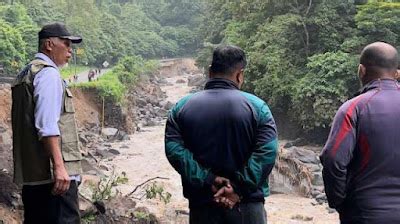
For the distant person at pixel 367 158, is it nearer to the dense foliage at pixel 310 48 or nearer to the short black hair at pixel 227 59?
the short black hair at pixel 227 59

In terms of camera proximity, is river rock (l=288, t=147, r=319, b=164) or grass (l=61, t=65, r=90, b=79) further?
grass (l=61, t=65, r=90, b=79)

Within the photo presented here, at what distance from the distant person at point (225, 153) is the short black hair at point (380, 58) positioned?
21.1 inches

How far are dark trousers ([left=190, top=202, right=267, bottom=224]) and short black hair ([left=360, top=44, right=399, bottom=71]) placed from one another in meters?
0.87

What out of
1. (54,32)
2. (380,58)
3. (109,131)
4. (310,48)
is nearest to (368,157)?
(380,58)

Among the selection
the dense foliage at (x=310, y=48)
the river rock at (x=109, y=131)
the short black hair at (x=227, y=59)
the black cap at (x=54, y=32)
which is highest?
the black cap at (x=54, y=32)

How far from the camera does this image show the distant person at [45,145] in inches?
112

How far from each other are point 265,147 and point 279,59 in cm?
2035

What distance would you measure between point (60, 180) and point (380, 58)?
171 centimetres

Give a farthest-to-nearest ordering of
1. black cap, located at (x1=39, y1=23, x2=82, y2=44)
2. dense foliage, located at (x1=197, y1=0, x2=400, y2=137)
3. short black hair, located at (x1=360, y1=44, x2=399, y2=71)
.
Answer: dense foliage, located at (x1=197, y1=0, x2=400, y2=137), black cap, located at (x1=39, y1=23, x2=82, y2=44), short black hair, located at (x1=360, y1=44, x2=399, y2=71)

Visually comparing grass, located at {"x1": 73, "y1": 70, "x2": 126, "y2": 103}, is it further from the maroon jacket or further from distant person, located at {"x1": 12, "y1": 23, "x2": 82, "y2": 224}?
the maroon jacket

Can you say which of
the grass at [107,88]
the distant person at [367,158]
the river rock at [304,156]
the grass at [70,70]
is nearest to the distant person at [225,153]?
the distant person at [367,158]

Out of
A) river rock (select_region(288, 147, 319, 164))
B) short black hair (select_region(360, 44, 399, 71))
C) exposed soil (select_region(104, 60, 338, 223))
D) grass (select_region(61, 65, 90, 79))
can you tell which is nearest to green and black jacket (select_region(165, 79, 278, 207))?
short black hair (select_region(360, 44, 399, 71))

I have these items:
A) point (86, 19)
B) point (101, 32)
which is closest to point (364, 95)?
point (86, 19)

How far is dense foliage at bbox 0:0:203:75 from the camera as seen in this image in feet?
81.3
